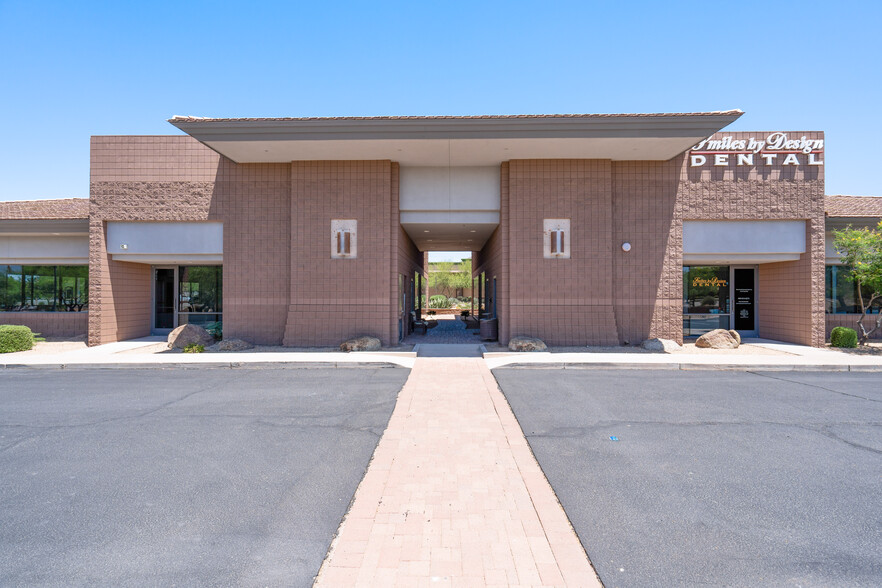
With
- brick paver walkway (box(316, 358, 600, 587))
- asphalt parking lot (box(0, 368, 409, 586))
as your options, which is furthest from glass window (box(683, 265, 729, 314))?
brick paver walkway (box(316, 358, 600, 587))

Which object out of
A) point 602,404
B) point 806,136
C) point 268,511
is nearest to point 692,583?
point 268,511

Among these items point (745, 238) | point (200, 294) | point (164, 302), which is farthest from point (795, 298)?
point (164, 302)

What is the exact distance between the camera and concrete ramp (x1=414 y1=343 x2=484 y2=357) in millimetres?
12750

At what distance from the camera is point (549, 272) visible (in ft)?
46.3

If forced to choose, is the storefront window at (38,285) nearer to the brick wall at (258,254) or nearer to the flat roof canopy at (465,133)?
the brick wall at (258,254)

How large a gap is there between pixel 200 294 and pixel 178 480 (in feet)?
49.5

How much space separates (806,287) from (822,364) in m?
5.52

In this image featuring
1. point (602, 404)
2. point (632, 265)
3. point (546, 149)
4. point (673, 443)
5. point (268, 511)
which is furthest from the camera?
point (632, 265)

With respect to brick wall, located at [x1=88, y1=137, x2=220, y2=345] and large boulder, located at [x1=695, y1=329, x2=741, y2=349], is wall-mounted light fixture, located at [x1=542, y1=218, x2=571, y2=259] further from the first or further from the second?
brick wall, located at [x1=88, y1=137, x2=220, y2=345]

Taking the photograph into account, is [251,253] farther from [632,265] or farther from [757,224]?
[757,224]

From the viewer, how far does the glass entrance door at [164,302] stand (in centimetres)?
1784

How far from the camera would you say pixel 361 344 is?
13375 millimetres

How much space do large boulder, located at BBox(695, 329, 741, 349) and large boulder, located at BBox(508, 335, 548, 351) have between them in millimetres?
5716

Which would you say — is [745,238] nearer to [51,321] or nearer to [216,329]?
[216,329]
